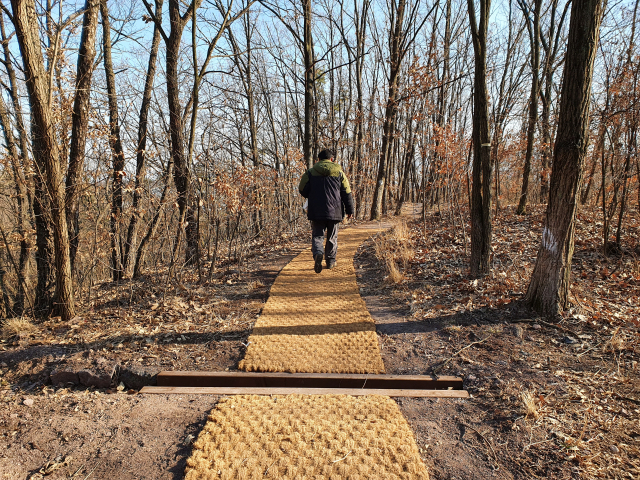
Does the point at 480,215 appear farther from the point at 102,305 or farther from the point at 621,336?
the point at 102,305

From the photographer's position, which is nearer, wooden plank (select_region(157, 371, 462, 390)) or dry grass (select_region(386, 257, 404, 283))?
wooden plank (select_region(157, 371, 462, 390))

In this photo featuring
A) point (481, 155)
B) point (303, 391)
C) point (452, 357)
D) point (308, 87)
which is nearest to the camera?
point (303, 391)

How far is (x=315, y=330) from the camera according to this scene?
4.09m

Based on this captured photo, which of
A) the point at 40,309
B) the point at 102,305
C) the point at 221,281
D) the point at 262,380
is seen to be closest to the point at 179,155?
the point at 221,281

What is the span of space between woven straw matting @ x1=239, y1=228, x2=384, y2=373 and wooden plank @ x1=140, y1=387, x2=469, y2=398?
32 centimetres

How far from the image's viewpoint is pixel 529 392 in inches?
108

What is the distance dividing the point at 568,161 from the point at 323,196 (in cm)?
334

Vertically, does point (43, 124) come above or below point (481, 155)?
above

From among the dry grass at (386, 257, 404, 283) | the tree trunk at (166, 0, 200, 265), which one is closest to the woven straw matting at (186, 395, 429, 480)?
the dry grass at (386, 257, 404, 283)

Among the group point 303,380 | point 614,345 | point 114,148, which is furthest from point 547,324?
point 114,148

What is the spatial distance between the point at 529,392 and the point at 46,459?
3554 millimetres

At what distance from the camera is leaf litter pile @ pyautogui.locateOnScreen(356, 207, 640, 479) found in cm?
219

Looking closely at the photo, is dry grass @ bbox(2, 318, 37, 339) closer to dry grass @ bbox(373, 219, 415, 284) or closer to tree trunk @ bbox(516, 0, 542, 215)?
dry grass @ bbox(373, 219, 415, 284)

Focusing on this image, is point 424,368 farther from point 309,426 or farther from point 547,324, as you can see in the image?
point 547,324
